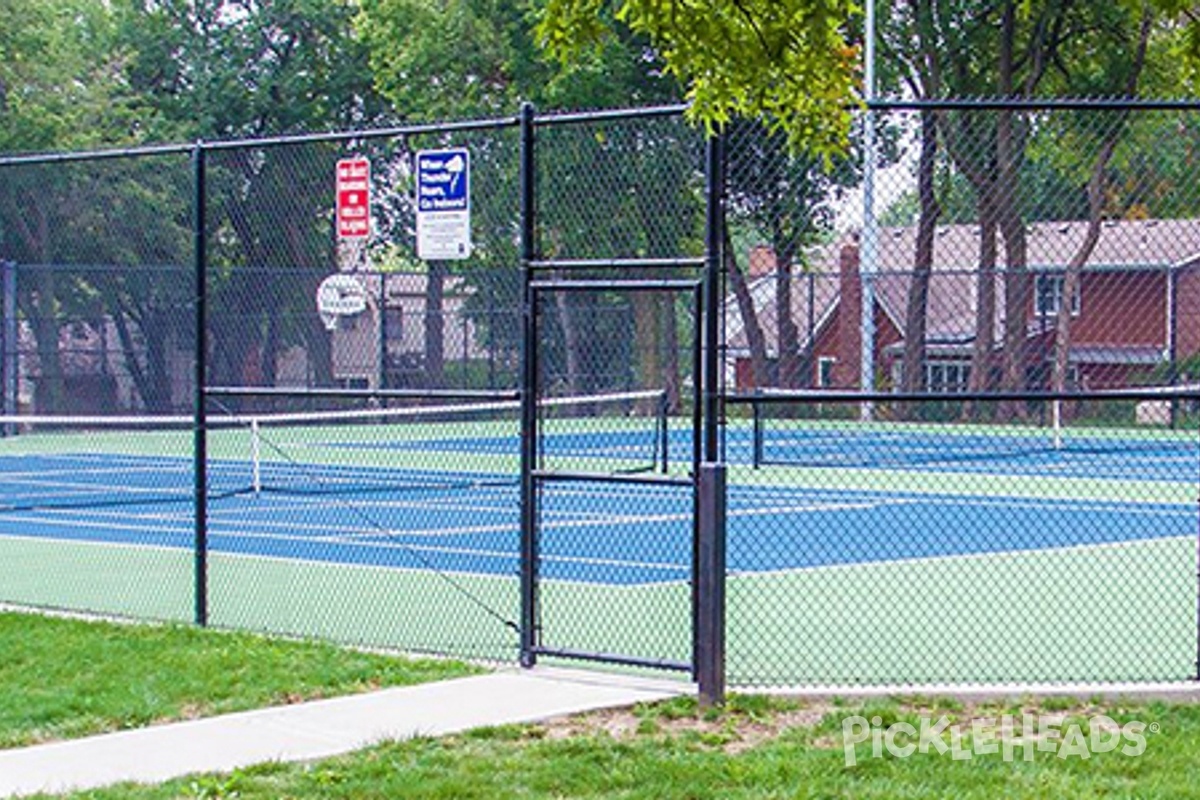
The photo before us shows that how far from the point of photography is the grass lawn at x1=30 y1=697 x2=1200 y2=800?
8.09 metres

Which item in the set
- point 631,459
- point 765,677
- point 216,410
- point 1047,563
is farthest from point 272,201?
point 765,677

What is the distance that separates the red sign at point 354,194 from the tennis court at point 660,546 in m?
2.38

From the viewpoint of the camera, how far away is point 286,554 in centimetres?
1741

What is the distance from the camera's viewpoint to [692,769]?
845cm

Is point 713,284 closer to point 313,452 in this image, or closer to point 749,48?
point 749,48

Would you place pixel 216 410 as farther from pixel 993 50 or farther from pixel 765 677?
pixel 993 50

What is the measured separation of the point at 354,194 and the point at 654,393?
7.47 metres

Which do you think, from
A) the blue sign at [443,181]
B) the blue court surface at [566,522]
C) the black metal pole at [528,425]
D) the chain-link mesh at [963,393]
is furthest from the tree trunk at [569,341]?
the black metal pole at [528,425]

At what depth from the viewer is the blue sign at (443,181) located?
11.7 metres

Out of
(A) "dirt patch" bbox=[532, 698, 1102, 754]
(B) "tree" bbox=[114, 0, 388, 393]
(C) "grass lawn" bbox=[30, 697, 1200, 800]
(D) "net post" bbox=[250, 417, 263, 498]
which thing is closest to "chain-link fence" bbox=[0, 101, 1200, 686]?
(D) "net post" bbox=[250, 417, 263, 498]

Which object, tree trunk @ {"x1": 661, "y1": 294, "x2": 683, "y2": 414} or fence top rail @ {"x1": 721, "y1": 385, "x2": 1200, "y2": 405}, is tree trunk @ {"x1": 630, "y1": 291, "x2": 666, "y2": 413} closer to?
tree trunk @ {"x1": 661, "y1": 294, "x2": 683, "y2": 414}

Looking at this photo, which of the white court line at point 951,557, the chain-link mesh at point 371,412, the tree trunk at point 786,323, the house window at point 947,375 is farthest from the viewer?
the white court line at point 951,557

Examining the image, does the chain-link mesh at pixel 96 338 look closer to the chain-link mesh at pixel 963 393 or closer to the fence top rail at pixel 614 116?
the chain-link mesh at pixel 963 393

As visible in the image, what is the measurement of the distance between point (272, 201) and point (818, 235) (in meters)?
19.2
